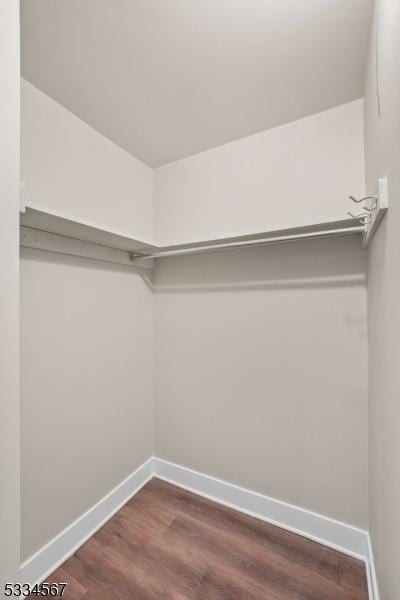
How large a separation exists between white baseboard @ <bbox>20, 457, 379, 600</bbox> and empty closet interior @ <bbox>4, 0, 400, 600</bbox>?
1 centimetres

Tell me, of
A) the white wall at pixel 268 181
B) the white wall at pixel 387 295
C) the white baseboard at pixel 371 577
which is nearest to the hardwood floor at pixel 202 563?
the white baseboard at pixel 371 577

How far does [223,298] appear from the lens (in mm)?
1885

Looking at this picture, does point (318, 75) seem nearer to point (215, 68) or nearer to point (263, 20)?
point (263, 20)

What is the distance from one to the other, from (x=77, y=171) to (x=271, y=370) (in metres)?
1.75

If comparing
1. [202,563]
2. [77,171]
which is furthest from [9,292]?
[202,563]

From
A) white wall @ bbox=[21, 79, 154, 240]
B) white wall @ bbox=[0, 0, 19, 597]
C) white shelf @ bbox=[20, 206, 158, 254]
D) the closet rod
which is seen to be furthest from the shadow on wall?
white wall @ bbox=[0, 0, 19, 597]

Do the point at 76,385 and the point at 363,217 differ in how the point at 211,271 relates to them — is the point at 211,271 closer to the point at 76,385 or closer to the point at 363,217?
the point at 363,217

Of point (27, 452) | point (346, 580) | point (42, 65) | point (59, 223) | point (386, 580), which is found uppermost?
point (42, 65)

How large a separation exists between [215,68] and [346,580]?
2.70m

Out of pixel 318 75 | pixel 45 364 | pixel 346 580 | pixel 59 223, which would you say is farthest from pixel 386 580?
pixel 318 75

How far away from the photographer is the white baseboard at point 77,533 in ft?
4.34

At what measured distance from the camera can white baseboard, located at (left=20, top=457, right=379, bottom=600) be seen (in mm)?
1367

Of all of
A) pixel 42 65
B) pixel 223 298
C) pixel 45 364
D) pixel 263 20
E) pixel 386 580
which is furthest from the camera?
pixel 223 298

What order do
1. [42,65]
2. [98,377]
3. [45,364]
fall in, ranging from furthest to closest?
[98,377] → [45,364] → [42,65]
